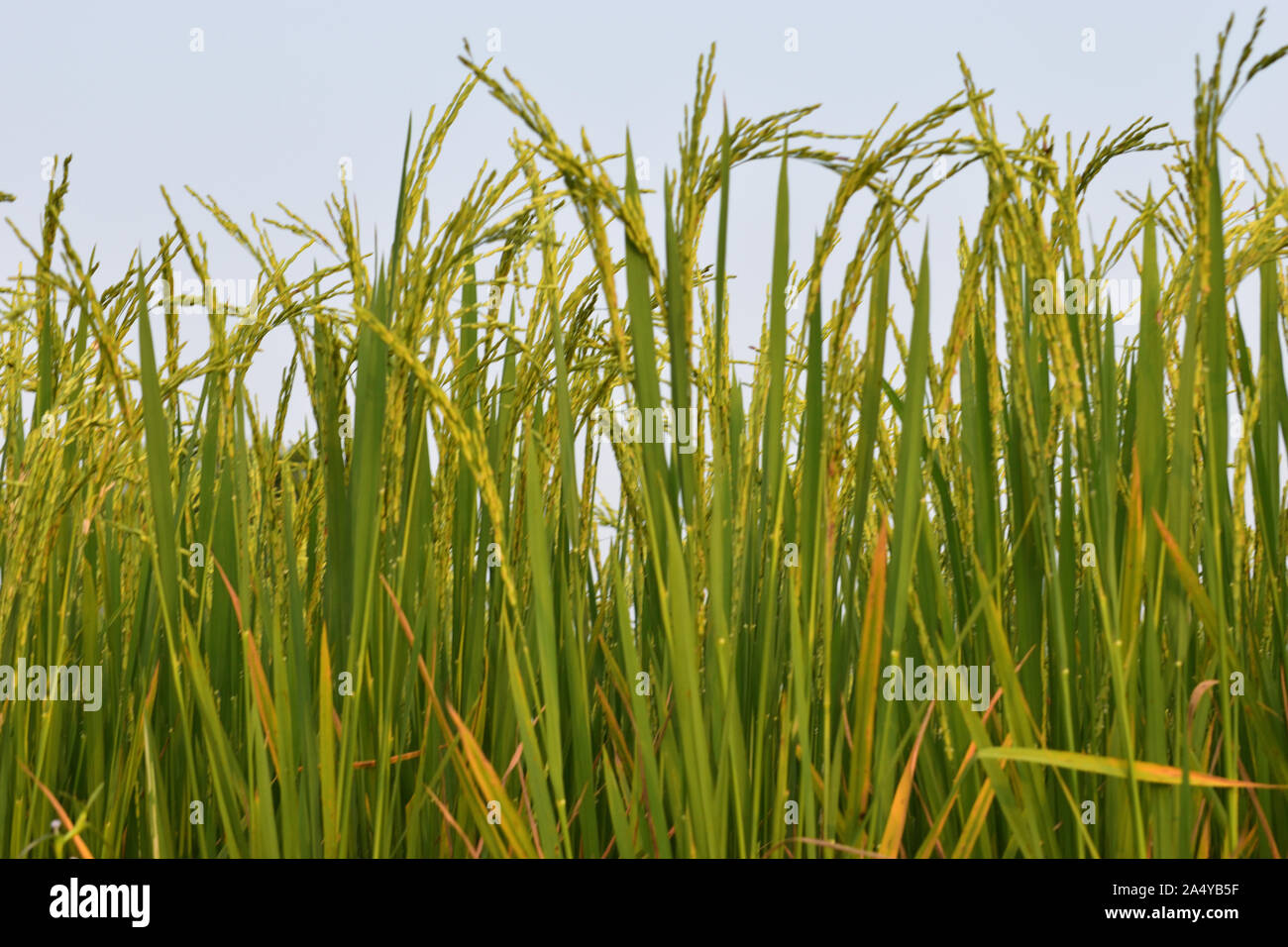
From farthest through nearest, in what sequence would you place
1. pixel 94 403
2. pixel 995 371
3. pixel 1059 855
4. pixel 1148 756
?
1. pixel 94 403
2. pixel 995 371
3. pixel 1059 855
4. pixel 1148 756

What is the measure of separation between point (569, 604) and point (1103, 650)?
29.6 inches

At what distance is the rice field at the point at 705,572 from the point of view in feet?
4.09

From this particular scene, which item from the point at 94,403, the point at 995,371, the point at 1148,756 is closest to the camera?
the point at 1148,756

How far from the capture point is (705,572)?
1.27m

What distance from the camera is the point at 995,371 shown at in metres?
1.54

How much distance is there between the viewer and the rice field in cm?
125

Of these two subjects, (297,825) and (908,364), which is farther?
(297,825)

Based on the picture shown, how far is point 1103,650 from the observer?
1396 millimetres
